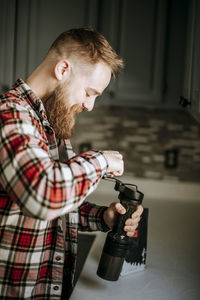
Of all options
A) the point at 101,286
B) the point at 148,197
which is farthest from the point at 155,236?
the point at 148,197

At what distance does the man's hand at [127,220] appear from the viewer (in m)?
1.05

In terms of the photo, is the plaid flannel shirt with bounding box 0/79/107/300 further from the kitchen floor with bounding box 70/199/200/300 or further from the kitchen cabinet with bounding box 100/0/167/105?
the kitchen cabinet with bounding box 100/0/167/105

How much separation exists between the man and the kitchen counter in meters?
0.11

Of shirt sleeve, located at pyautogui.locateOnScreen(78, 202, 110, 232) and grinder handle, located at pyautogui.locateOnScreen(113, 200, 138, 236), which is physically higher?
grinder handle, located at pyautogui.locateOnScreen(113, 200, 138, 236)

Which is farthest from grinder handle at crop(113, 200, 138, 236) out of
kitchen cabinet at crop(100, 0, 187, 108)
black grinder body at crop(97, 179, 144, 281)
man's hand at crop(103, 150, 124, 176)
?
kitchen cabinet at crop(100, 0, 187, 108)

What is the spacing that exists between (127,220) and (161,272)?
33 cm

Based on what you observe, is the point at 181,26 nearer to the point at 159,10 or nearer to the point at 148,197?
the point at 159,10

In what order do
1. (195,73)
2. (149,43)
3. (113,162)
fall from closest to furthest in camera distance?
(113,162), (195,73), (149,43)

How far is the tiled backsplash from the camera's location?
2.52 meters

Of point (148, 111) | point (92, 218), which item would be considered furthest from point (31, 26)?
point (92, 218)

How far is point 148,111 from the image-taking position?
2555mm

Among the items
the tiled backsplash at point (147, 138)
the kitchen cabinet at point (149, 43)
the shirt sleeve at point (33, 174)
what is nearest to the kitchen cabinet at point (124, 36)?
the kitchen cabinet at point (149, 43)

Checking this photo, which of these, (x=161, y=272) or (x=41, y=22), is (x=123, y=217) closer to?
(x=161, y=272)

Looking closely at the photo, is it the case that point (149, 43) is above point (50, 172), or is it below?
above
